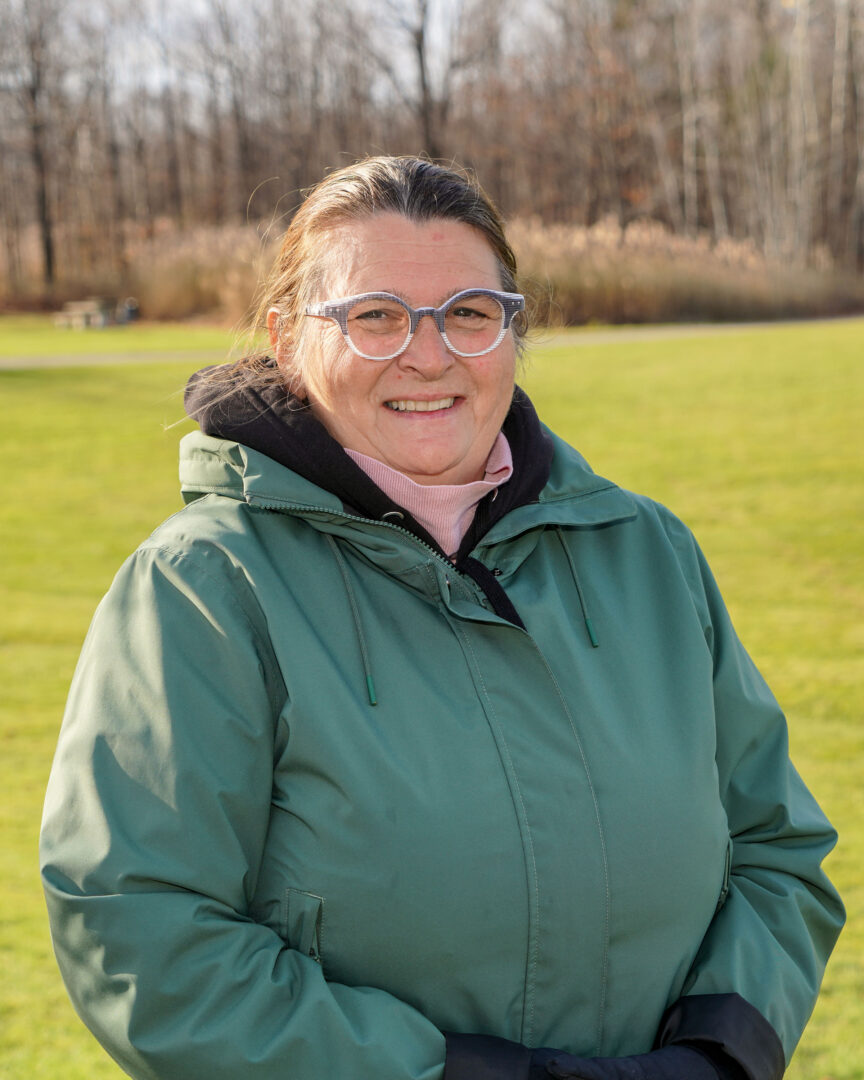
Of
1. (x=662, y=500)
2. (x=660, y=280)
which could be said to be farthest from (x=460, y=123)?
(x=662, y=500)

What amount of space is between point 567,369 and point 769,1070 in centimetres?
1148

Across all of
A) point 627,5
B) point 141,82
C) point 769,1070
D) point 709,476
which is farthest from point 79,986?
point 141,82

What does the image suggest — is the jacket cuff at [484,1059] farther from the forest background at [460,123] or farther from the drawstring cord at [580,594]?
the forest background at [460,123]

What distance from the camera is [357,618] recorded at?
5.02 feet

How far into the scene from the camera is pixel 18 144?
34000 millimetres

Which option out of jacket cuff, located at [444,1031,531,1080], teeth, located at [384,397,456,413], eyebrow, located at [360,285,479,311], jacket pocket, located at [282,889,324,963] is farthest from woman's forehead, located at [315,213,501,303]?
jacket cuff, located at [444,1031,531,1080]

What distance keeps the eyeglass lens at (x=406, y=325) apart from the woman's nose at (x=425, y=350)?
0.01m

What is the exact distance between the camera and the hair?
5.64 feet

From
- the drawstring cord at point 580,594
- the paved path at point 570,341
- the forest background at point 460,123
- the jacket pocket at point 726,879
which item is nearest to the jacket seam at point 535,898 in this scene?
the drawstring cord at point 580,594

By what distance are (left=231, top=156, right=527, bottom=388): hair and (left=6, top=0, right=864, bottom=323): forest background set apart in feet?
65.5

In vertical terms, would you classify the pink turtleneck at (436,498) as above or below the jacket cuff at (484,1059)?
above

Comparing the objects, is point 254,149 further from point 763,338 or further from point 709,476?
point 709,476

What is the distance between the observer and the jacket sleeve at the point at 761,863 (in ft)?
5.36

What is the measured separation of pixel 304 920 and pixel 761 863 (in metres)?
0.70
